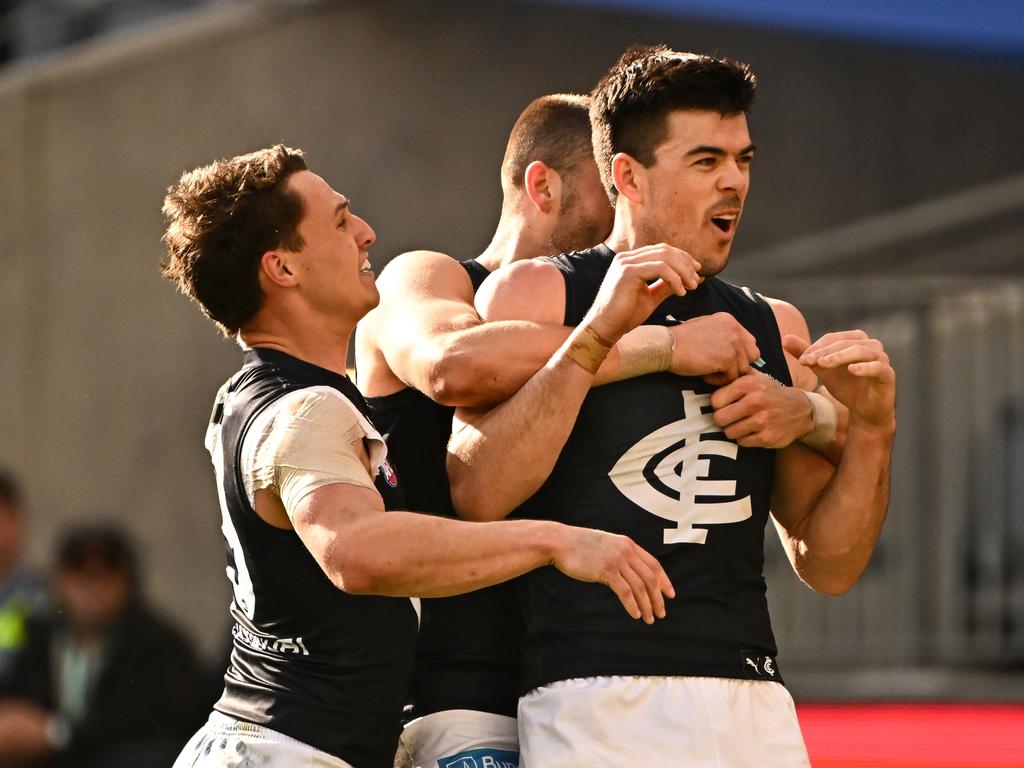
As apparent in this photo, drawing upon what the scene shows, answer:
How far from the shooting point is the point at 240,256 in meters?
3.17

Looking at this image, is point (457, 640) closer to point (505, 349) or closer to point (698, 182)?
point (505, 349)

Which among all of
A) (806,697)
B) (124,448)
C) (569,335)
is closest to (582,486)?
(569,335)

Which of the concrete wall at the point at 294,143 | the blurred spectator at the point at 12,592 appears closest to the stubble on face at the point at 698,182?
the blurred spectator at the point at 12,592

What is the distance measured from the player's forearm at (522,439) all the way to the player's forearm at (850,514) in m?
0.68

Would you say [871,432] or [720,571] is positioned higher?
[871,432]

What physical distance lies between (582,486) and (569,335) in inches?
12.3

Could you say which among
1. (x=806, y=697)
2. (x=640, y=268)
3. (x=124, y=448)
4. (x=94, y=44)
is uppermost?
(x=94, y=44)

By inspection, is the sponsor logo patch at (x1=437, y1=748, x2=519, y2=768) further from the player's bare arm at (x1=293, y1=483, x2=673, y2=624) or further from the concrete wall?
the concrete wall

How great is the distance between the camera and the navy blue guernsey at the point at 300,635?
9.74 feet

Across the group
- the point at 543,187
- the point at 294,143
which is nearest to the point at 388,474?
the point at 543,187

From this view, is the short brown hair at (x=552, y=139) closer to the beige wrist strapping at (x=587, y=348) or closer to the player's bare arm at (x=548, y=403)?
the player's bare arm at (x=548, y=403)

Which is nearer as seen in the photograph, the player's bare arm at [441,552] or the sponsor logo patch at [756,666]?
the player's bare arm at [441,552]

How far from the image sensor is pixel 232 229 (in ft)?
10.4

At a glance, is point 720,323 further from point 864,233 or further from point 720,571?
point 864,233
